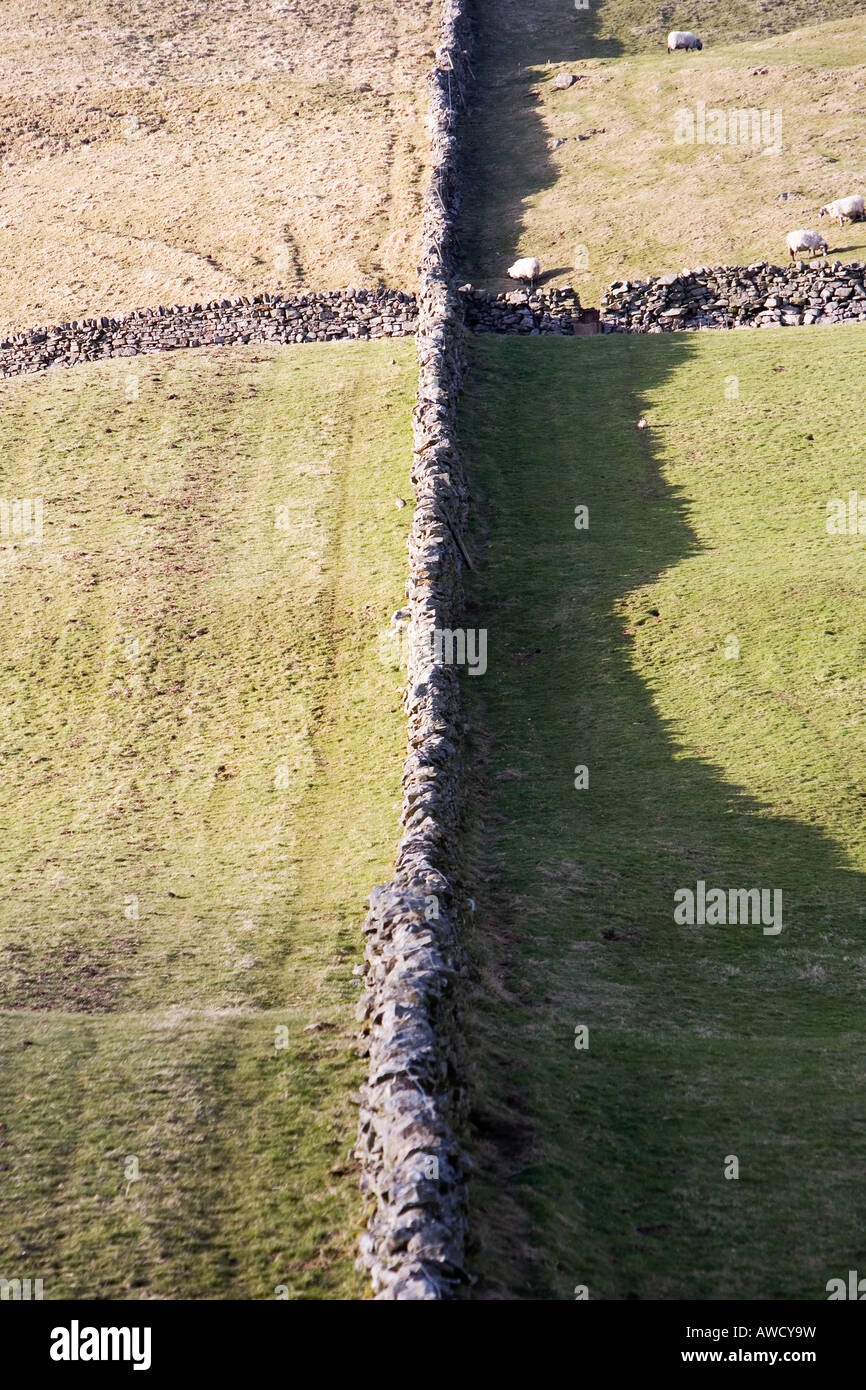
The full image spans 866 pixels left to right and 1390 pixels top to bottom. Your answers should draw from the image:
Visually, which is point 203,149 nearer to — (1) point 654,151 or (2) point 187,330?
(2) point 187,330

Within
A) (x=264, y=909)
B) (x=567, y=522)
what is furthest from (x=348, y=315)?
(x=264, y=909)

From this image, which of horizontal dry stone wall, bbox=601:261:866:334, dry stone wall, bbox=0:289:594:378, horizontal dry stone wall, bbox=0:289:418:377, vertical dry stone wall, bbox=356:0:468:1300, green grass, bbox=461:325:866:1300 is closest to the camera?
vertical dry stone wall, bbox=356:0:468:1300

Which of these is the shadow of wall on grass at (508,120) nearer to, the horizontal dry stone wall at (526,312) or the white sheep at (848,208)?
the horizontal dry stone wall at (526,312)

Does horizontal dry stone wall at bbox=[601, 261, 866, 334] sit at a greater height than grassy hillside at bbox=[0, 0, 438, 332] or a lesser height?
lesser

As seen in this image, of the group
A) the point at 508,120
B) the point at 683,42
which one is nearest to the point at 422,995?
the point at 508,120

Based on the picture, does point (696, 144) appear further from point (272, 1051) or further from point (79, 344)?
point (272, 1051)

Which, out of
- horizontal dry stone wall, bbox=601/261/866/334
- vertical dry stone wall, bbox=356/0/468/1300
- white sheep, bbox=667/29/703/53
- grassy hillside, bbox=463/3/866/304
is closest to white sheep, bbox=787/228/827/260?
grassy hillside, bbox=463/3/866/304

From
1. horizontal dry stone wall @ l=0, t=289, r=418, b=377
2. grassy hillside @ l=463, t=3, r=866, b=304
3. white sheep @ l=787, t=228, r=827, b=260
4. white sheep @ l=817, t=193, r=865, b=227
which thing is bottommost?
horizontal dry stone wall @ l=0, t=289, r=418, b=377

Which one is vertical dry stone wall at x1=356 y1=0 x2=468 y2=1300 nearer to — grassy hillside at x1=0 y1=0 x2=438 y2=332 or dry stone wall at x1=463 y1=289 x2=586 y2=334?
dry stone wall at x1=463 y1=289 x2=586 y2=334
